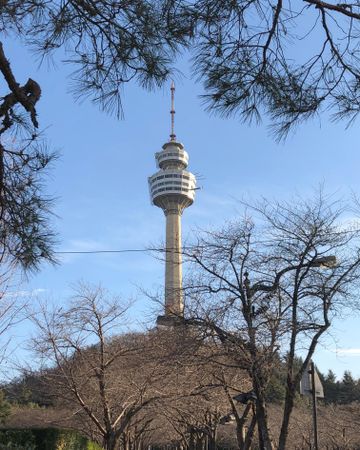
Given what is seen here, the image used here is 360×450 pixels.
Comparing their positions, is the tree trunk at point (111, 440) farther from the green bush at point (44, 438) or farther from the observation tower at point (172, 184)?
the observation tower at point (172, 184)

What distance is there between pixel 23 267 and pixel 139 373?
14866 mm

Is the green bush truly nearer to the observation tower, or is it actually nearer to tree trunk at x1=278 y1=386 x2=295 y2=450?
tree trunk at x1=278 y1=386 x2=295 y2=450

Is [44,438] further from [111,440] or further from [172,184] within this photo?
[172,184]

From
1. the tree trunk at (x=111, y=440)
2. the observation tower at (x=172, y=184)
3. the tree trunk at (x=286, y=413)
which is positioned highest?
the observation tower at (x=172, y=184)

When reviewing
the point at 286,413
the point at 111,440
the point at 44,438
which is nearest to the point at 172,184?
the point at 111,440

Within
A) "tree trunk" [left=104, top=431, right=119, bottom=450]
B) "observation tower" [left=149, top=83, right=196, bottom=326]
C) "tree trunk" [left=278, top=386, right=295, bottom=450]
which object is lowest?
"tree trunk" [left=104, top=431, right=119, bottom=450]

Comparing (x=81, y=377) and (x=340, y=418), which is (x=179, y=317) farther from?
(x=340, y=418)

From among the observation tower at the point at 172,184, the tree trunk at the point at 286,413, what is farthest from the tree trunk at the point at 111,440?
the observation tower at the point at 172,184

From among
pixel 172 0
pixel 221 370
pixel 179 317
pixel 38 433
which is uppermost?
pixel 172 0

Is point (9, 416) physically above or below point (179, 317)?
below

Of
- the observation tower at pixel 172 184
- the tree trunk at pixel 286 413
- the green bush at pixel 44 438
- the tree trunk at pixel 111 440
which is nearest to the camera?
Result: the tree trunk at pixel 286 413

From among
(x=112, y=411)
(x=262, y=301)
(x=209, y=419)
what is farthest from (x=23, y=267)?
(x=209, y=419)

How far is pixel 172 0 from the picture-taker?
4809 millimetres

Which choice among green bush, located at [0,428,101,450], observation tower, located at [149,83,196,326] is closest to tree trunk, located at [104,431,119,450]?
green bush, located at [0,428,101,450]
